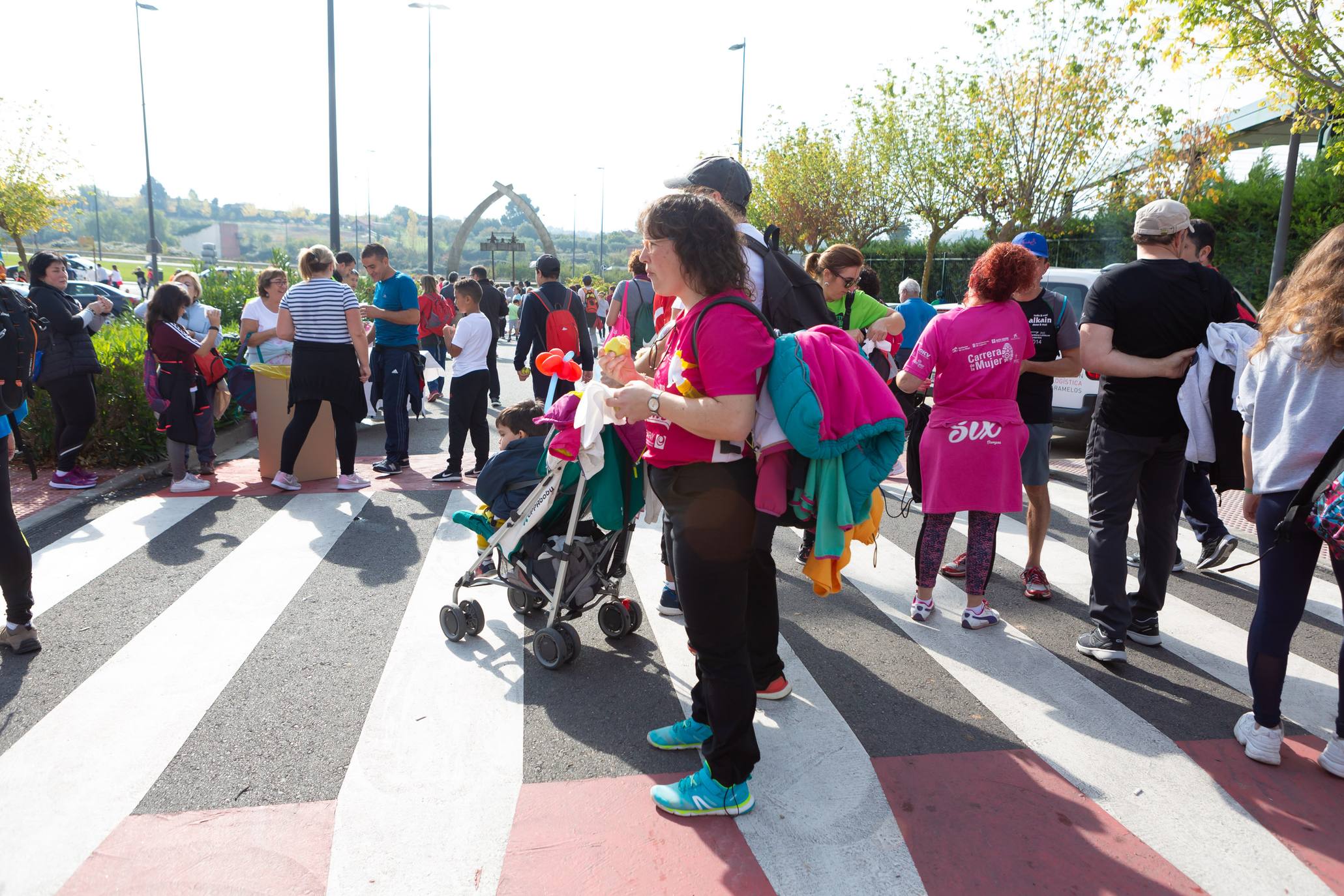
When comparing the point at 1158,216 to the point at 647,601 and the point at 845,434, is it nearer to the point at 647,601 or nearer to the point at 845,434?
the point at 845,434

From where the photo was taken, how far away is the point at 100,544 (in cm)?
589

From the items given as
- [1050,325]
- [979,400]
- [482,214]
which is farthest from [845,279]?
[482,214]

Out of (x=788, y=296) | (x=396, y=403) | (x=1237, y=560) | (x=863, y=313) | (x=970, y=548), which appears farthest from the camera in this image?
(x=396, y=403)

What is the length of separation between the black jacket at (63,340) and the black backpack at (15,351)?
2771mm

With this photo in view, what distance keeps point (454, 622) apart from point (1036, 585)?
10.6 ft

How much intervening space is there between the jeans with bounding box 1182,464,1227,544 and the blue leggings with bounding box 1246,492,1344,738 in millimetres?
2634

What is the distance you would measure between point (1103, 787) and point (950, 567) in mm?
2439

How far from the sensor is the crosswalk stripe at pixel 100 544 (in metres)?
5.08

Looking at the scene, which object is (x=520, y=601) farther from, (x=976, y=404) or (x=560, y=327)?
Result: (x=560, y=327)

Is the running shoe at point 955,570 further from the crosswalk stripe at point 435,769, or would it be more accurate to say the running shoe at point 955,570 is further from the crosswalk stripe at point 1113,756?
the crosswalk stripe at point 435,769

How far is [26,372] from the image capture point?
4387 millimetres

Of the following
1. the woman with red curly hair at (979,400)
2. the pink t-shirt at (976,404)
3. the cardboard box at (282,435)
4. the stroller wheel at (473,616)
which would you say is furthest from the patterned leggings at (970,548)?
the cardboard box at (282,435)

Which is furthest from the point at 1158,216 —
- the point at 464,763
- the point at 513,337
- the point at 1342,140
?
the point at 513,337

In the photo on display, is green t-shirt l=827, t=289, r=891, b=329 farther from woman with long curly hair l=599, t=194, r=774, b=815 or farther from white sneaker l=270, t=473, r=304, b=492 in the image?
white sneaker l=270, t=473, r=304, b=492
